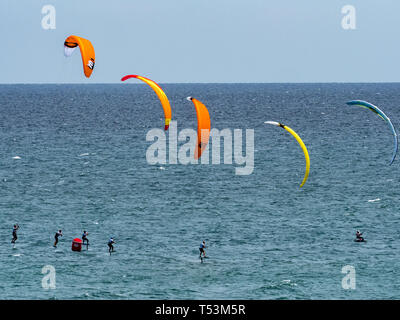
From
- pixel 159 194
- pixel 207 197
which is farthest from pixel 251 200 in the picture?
pixel 159 194

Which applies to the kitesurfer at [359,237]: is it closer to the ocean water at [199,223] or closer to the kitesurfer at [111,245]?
the ocean water at [199,223]

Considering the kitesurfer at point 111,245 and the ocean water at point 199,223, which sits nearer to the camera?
the ocean water at point 199,223

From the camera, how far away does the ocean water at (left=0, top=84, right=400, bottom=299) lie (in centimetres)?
5072

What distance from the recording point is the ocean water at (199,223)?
50719 millimetres

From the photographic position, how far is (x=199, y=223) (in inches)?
2680

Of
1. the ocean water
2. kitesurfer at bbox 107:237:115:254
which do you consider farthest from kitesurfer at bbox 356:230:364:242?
kitesurfer at bbox 107:237:115:254
